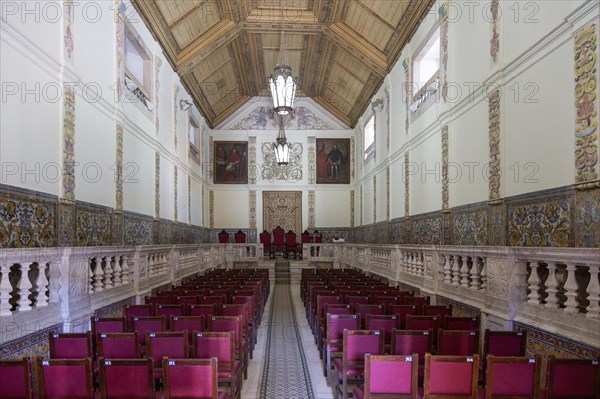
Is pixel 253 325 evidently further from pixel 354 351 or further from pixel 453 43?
pixel 453 43

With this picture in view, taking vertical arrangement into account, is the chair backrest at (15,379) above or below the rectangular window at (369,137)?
below

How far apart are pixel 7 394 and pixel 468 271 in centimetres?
547

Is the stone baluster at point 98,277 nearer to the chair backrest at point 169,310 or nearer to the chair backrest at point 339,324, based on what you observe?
the chair backrest at point 169,310

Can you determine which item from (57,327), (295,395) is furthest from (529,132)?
(57,327)

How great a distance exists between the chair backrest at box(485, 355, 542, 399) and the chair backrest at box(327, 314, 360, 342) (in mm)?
1947

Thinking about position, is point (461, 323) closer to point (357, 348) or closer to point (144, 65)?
point (357, 348)

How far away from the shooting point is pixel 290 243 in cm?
2011

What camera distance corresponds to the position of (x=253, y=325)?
654 cm

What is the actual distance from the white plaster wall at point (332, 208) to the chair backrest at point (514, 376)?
18.9m

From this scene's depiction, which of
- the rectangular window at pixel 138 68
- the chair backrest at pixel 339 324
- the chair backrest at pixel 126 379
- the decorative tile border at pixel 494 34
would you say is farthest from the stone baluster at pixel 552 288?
the rectangular window at pixel 138 68

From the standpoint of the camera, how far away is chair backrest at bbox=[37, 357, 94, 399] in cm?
294

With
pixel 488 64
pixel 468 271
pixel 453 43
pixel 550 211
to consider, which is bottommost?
pixel 468 271

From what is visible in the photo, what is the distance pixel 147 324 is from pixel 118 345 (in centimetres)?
75

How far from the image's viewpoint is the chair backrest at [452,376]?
3.01 meters
